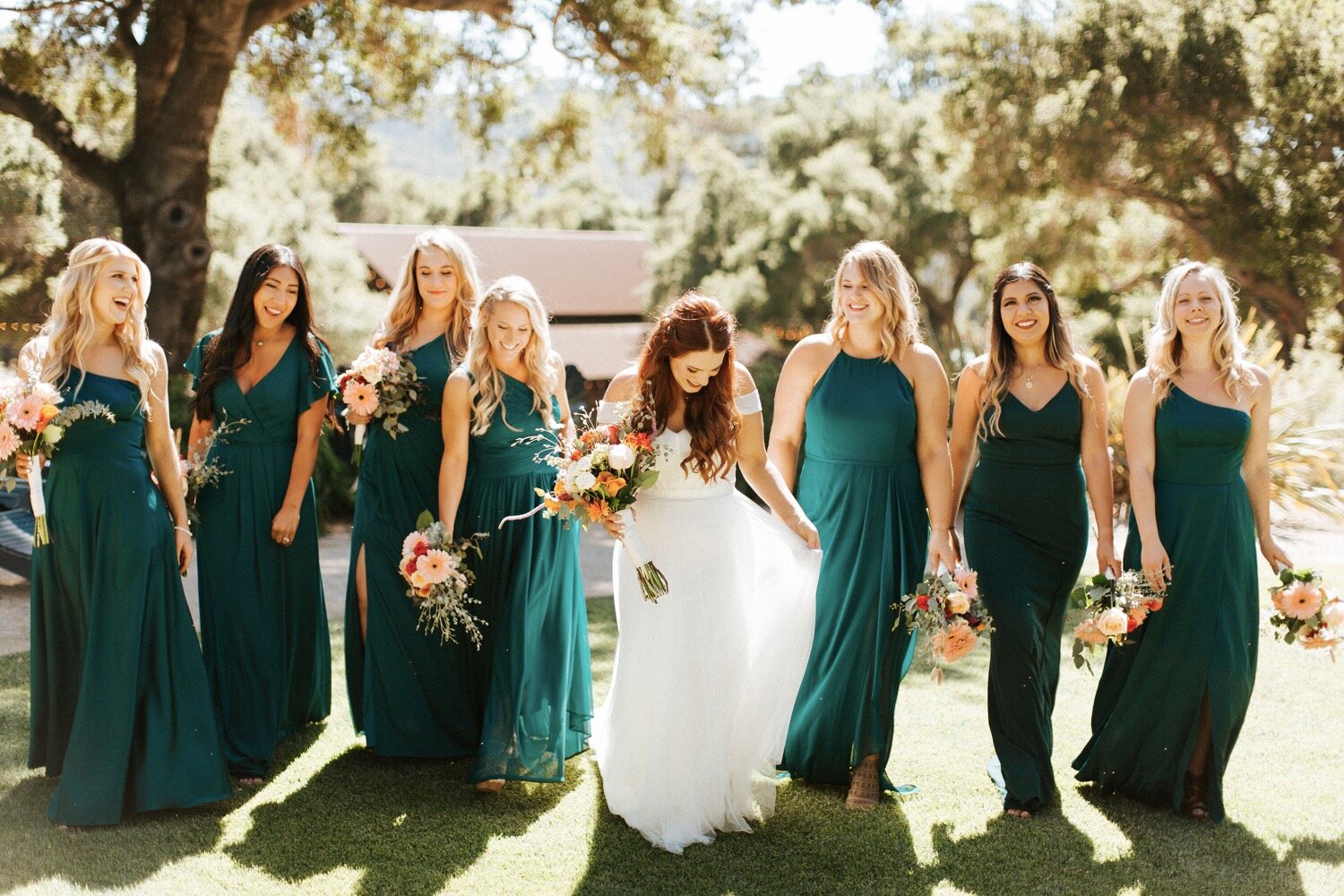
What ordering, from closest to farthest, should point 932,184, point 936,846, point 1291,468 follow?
point 936,846, point 1291,468, point 932,184

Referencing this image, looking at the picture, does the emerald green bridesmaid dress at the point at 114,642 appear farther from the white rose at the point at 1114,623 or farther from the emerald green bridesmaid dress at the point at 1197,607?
the emerald green bridesmaid dress at the point at 1197,607

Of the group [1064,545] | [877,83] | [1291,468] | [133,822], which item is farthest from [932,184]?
[133,822]

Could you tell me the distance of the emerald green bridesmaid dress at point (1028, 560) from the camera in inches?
193

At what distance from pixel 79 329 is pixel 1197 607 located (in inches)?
187

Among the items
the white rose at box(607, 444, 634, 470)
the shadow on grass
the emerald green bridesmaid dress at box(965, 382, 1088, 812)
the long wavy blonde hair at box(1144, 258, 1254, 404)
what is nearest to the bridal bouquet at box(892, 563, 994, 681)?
the emerald green bridesmaid dress at box(965, 382, 1088, 812)

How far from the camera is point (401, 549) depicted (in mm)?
5359

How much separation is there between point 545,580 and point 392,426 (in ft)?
3.24

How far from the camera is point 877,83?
27.9 meters

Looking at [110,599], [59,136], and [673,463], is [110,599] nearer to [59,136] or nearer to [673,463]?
[673,463]

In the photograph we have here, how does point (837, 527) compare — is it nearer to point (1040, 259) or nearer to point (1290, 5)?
point (1290, 5)

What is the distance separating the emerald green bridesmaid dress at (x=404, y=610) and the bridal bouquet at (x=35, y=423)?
125cm

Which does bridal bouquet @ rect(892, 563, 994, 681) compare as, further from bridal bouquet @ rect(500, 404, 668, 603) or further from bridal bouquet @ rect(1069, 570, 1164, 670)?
bridal bouquet @ rect(500, 404, 668, 603)

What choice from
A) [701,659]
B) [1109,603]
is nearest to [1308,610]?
[1109,603]

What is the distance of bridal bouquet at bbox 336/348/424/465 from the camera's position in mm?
5176
